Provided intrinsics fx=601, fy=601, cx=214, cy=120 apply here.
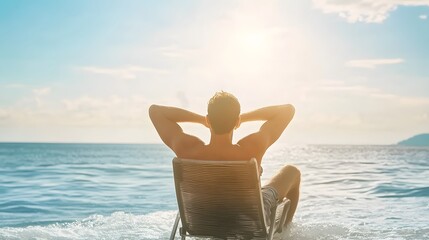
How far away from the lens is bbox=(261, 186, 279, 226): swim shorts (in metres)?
5.34

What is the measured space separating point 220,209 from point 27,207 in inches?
341

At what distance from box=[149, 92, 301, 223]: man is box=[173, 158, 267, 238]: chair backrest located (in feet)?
0.60

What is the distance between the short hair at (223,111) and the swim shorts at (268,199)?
35.5 inches

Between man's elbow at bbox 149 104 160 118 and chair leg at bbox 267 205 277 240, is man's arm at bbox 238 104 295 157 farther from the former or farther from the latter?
man's elbow at bbox 149 104 160 118

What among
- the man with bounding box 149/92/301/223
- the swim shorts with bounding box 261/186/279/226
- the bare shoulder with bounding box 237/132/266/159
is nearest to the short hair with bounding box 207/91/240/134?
the man with bounding box 149/92/301/223

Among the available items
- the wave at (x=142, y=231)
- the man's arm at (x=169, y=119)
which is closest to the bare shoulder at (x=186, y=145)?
the man's arm at (x=169, y=119)

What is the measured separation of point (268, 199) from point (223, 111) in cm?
112

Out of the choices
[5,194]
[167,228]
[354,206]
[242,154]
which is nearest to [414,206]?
[354,206]

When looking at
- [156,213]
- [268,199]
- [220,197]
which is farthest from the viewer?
[156,213]

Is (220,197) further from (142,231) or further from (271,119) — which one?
(142,231)

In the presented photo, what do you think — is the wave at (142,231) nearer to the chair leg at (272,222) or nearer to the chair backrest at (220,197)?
the chair leg at (272,222)

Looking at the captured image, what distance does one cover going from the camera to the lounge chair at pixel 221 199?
189 inches

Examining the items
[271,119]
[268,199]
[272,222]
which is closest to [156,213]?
[268,199]

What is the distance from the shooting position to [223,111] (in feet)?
15.8
